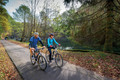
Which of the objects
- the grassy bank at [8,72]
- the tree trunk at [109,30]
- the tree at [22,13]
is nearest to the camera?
the grassy bank at [8,72]

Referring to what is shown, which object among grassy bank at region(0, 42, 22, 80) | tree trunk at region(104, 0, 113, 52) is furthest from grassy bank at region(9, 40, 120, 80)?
grassy bank at region(0, 42, 22, 80)

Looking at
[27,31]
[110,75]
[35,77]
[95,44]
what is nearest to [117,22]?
[95,44]

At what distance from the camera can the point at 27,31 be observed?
29.6 meters

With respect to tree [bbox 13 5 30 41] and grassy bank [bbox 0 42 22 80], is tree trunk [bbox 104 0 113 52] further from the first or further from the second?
tree [bbox 13 5 30 41]

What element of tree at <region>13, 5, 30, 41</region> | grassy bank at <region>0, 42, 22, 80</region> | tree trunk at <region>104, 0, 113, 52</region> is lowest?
grassy bank at <region>0, 42, 22, 80</region>

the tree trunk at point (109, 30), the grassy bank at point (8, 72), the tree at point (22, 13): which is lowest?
the grassy bank at point (8, 72)

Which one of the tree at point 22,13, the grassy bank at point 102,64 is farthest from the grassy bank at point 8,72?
the tree at point 22,13

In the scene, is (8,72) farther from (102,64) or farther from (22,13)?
(22,13)

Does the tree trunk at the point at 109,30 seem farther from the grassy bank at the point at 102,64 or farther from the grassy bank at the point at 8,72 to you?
the grassy bank at the point at 8,72

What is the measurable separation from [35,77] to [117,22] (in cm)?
769

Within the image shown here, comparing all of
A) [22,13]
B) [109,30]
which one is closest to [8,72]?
[109,30]

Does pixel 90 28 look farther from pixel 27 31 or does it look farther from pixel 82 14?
pixel 27 31

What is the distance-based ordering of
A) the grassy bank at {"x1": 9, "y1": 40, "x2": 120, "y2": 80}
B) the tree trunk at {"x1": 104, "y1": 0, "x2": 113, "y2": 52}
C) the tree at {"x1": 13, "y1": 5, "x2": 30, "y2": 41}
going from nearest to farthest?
the grassy bank at {"x1": 9, "y1": 40, "x2": 120, "y2": 80}, the tree trunk at {"x1": 104, "y1": 0, "x2": 113, "y2": 52}, the tree at {"x1": 13, "y1": 5, "x2": 30, "y2": 41}

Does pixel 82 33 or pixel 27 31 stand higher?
pixel 27 31
